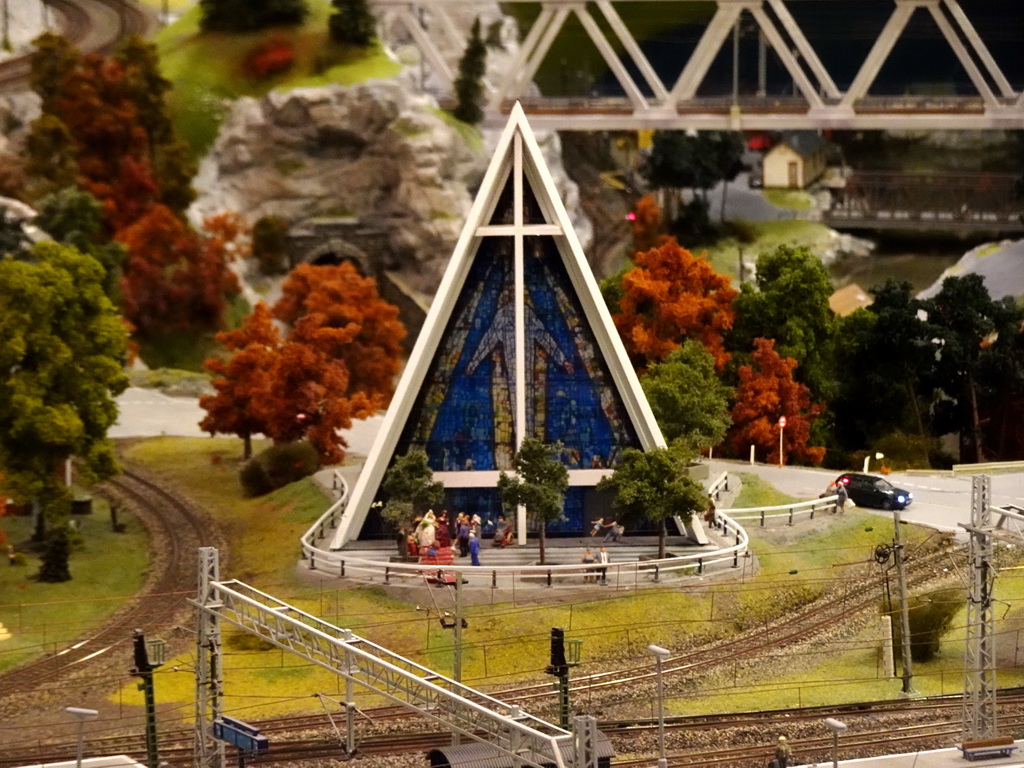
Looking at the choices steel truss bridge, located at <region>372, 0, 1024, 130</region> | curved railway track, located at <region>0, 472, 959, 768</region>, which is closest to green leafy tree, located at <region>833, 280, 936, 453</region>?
curved railway track, located at <region>0, 472, 959, 768</region>

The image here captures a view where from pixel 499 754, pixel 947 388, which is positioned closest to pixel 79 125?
pixel 947 388

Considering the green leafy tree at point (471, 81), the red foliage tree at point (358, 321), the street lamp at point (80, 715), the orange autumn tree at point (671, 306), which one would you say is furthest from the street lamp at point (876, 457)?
the street lamp at point (80, 715)

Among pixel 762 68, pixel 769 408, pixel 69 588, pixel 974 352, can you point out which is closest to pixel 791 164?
pixel 762 68

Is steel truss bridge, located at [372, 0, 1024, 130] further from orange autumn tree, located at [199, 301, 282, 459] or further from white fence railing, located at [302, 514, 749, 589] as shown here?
white fence railing, located at [302, 514, 749, 589]

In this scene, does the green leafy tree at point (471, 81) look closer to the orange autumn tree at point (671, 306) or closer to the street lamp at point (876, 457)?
the orange autumn tree at point (671, 306)

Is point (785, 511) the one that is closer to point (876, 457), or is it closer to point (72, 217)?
point (876, 457)
